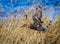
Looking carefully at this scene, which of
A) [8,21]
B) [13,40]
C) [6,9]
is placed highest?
[6,9]

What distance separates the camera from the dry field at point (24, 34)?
2084 millimetres

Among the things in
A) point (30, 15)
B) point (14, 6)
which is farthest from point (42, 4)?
point (14, 6)

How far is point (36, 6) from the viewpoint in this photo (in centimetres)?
217

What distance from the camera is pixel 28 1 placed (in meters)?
2.16

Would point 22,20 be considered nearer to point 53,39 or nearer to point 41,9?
point 41,9

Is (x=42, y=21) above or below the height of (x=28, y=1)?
below

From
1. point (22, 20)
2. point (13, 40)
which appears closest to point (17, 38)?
point (13, 40)

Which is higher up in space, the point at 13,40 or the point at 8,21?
the point at 8,21

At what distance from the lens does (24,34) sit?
6.96ft

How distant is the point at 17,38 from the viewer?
2.12m

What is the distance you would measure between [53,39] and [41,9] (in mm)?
374

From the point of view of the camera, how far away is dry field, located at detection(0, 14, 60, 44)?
2.08m

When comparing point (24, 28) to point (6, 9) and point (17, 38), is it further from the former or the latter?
point (6, 9)

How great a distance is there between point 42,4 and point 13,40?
536 mm
